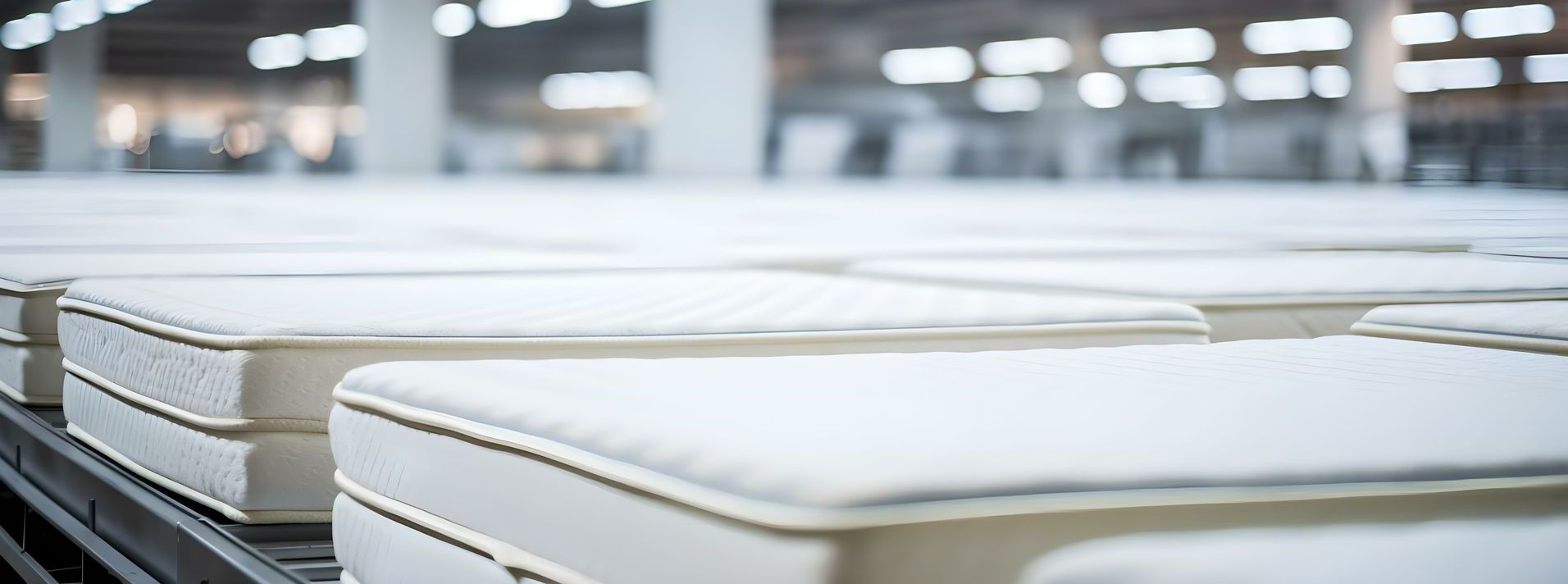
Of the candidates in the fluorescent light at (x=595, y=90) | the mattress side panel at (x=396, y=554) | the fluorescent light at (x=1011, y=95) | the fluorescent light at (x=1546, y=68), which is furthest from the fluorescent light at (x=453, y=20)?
the fluorescent light at (x=1546, y=68)

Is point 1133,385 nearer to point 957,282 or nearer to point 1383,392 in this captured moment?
point 1383,392

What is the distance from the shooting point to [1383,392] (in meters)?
0.87

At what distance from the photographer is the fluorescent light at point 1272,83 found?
13625 millimetres

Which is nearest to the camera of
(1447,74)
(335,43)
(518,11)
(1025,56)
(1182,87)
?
(335,43)

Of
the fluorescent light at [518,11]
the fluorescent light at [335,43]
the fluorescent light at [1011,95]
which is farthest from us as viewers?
the fluorescent light at [1011,95]

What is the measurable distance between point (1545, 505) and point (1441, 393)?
0.61 feet

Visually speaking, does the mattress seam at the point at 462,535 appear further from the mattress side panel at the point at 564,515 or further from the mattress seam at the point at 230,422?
the mattress seam at the point at 230,422

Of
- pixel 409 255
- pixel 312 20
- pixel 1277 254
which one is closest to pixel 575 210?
pixel 409 255

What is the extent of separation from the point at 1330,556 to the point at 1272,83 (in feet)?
46.6

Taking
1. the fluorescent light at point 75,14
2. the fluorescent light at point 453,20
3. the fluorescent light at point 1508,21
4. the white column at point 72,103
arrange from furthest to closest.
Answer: the fluorescent light at point 1508,21 → the fluorescent light at point 453,20 → the white column at point 72,103 → the fluorescent light at point 75,14

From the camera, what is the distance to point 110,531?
1235 mm

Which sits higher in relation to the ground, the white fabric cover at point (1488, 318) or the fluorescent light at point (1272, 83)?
the fluorescent light at point (1272, 83)

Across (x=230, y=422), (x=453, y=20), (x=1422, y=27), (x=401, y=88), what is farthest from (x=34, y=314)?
(x=1422, y=27)

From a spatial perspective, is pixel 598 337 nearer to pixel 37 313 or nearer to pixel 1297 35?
pixel 37 313
